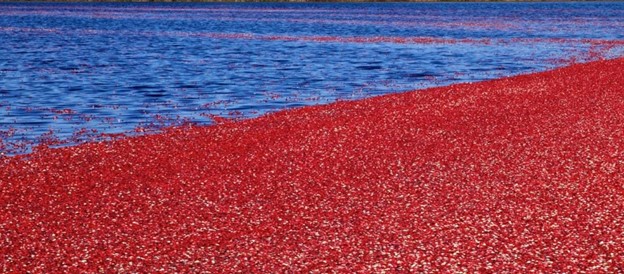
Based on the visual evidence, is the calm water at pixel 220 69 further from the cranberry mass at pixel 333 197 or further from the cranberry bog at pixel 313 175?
the cranberry mass at pixel 333 197

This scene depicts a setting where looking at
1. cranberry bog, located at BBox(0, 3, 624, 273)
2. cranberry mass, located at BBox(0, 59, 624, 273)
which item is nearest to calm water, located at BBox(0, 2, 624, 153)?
cranberry bog, located at BBox(0, 3, 624, 273)

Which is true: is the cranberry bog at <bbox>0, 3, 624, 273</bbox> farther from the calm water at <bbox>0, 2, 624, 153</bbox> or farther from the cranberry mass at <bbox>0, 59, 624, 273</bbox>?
the calm water at <bbox>0, 2, 624, 153</bbox>

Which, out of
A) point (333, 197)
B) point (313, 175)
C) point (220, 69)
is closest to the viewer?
point (333, 197)

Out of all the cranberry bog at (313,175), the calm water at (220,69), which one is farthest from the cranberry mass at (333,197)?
the calm water at (220,69)

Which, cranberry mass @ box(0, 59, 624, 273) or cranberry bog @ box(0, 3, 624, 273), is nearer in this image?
cranberry mass @ box(0, 59, 624, 273)

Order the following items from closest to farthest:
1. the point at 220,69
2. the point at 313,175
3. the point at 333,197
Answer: the point at 333,197 < the point at 313,175 < the point at 220,69

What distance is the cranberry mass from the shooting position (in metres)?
13.1

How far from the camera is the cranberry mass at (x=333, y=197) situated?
13125 mm

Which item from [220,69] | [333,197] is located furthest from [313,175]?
[220,69]

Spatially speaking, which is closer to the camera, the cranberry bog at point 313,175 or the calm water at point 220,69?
the cranberry bog at point 313,175

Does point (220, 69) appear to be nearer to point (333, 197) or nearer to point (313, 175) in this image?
point (313, 175)

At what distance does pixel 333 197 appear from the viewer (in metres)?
16.7

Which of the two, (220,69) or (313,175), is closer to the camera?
(313,175)

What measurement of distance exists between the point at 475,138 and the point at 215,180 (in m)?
7.96
